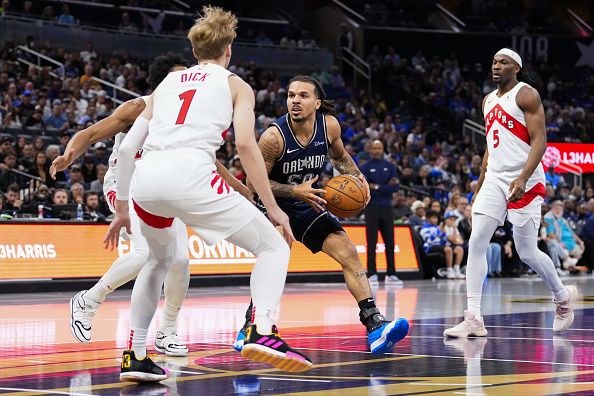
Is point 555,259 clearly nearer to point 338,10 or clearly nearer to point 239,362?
point 239,362

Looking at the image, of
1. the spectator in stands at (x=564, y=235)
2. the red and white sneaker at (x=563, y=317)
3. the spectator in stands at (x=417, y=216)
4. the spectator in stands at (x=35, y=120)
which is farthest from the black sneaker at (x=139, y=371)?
the spectator in stands at (x=564, y=235)

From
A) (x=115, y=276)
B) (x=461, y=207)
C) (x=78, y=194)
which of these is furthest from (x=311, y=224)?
(x=461, y=207)

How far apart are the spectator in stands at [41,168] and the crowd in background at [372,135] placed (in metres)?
0.02

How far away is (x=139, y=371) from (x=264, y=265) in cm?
96

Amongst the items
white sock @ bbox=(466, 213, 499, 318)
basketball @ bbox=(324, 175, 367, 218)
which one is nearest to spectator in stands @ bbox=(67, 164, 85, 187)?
white sock @ bbox=(466, 213, 499, 318)

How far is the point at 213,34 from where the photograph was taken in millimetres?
5777

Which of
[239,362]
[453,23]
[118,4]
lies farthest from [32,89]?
[453,23]

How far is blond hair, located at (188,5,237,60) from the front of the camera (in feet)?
18.9

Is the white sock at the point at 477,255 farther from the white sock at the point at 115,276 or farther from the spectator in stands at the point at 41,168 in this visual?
the spectator in stands at the point at 41,168

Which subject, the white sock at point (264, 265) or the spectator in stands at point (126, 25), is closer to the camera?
the white sock at point (264, 265)

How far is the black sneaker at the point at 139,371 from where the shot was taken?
19.3 ft

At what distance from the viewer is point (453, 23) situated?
40.3m

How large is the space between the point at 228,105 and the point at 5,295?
9.43 metres

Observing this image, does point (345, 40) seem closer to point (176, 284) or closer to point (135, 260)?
point (135, 260)
